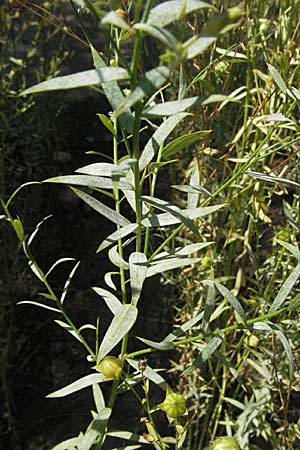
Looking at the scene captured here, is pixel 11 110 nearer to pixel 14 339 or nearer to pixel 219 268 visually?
pixel 14 339

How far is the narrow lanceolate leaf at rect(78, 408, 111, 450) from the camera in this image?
66cm

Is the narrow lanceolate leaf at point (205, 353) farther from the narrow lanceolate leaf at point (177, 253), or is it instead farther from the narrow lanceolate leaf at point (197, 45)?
the narrow lanceolate leaf at point (197, 45)

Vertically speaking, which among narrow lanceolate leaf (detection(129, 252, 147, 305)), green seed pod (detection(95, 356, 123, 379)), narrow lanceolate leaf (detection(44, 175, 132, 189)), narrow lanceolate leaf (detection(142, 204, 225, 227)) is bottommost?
green seed pod (detection(95, 356, 123, 379))

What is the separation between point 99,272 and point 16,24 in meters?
0.99

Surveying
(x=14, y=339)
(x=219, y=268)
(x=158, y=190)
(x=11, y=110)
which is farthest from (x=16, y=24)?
(x=219, y=268)

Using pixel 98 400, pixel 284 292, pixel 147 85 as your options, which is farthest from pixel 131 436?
pixel 147 85

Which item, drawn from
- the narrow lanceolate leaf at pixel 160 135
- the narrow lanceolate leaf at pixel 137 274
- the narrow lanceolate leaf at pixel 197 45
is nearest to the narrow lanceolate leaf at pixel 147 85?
the narrow lanceolate leaf at pixel 197 45

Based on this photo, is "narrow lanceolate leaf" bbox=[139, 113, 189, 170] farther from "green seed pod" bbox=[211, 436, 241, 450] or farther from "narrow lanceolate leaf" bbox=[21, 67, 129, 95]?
"green seed pod" bbox=[211, 436, 241, 450]

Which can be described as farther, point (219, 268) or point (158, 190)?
point (158, 190)

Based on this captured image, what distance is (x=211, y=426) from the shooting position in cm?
130

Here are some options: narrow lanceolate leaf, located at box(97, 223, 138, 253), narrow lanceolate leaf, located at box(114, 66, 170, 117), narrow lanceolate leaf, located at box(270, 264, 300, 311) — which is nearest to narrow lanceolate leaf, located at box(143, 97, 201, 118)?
narrow lanceolate leaf, located at box(114, 66, 170, 117)

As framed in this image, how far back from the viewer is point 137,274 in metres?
0.58

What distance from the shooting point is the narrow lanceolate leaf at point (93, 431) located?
66 cm

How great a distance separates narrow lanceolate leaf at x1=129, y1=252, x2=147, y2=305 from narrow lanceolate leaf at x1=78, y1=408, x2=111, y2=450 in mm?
181
